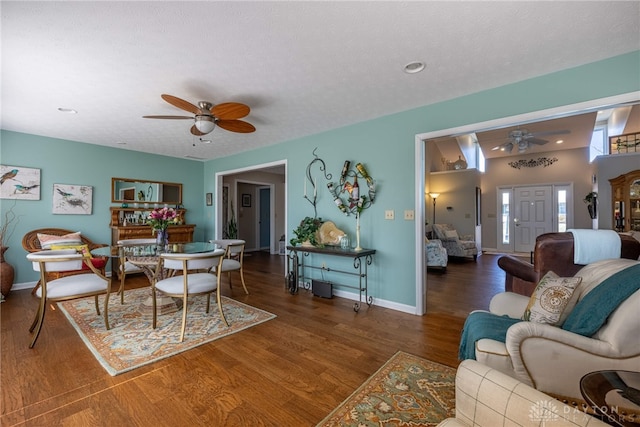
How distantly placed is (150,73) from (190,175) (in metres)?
4.02

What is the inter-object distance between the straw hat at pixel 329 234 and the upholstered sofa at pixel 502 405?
9.27ft

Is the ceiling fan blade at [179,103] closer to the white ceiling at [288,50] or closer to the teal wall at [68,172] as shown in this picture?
the white ceiling at [288,50]

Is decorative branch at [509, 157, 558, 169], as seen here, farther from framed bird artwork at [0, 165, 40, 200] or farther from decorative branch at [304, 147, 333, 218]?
framed bird artwork at [0, 165, 40, 200]

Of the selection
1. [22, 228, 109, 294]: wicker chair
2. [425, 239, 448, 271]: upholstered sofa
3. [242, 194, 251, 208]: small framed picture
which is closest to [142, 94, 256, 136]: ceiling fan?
[22, 228, 109, 294]: wicker chair

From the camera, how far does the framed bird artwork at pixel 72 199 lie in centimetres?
455

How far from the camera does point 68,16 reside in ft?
5.70

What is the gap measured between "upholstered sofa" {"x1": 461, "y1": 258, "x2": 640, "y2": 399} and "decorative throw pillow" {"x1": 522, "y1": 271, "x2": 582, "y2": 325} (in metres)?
0.13

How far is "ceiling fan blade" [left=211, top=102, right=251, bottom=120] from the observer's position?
99.3 inches

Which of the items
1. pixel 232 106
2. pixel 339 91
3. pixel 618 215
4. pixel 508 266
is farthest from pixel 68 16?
pixel 618 215

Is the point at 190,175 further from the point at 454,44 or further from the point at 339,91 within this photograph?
the point at 454,44

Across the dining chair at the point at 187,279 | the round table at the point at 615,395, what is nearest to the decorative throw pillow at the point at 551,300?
the round table at the point at 615,395

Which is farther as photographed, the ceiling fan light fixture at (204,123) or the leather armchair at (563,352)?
the ceiling fan light fixture at (204,123)

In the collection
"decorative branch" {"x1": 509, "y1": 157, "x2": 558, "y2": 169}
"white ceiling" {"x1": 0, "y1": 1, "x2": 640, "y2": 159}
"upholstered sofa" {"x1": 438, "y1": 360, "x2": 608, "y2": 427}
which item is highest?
"decorative branch" {"x1": 509, "y1": 157, "x2": 558, "y2": 169}

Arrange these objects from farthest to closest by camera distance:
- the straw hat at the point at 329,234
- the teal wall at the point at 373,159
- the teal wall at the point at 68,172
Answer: the teal wall at the point at 68,172 < the straw hat at the point at 329,234 < the teal wall at the point at 373,159
